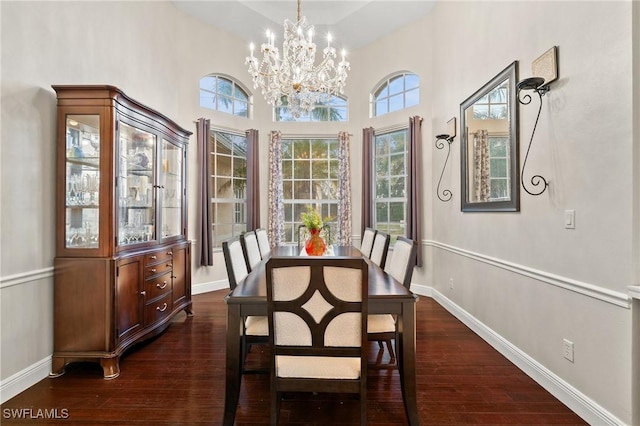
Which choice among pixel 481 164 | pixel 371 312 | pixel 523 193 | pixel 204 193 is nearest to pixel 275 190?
pixel 204 193

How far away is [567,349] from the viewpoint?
6.56 ft

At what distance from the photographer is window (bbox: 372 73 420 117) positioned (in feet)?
15.5

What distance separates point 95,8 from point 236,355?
10.7ft

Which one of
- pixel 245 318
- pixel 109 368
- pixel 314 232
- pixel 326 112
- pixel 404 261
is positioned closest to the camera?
pixel 245 318

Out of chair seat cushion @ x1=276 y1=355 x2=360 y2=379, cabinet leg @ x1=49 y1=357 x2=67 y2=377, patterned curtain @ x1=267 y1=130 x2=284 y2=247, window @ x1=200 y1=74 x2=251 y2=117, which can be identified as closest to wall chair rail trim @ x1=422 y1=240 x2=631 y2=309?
chair seat cushion @ x1=276 y1=355 x2=360 y2=379

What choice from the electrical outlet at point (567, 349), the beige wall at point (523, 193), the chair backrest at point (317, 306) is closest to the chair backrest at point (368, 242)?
the beige wall at point (523, 193)

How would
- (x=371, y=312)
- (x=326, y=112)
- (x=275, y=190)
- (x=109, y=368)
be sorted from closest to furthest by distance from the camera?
(x=371, y=312)
(x=109, y=368)
(x=275, y=190)
(x=326, y=112)

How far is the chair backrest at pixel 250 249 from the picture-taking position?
2.66 meters

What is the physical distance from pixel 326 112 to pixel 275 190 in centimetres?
156

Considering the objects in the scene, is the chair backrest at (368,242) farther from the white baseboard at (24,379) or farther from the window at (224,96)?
the window at (224,96)

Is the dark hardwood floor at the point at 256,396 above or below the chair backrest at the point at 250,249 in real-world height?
below

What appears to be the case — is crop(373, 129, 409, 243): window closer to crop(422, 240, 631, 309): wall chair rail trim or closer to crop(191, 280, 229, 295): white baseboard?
crop(422, 240, 631, 309): wall chair rail trim

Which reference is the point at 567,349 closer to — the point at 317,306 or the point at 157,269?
the point at 317,306

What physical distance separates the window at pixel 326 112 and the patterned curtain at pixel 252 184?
2.07 ft
